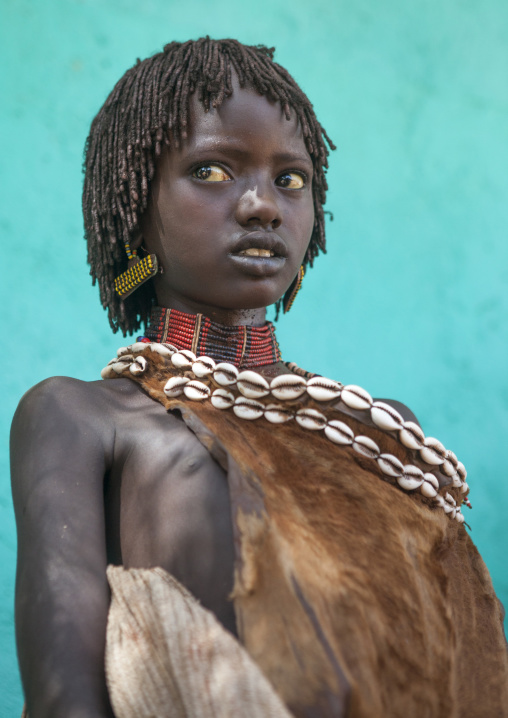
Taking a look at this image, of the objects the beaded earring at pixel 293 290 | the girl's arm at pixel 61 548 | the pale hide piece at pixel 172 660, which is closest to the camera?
the pale hide piece at pixel 172 660

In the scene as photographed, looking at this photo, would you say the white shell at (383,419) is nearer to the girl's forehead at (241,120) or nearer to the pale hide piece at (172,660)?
the pale hide piece at (172,660)

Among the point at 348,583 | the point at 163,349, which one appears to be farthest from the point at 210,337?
the point at 348,583

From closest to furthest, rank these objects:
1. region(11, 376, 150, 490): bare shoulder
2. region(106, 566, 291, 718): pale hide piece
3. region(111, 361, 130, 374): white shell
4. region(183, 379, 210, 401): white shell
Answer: region(106, 566, 291, 718): pale hide piece, region(11, 376, 150, 490): bare shoulder, region(183, 379, 210, 401): white shell, region(111, 361, 130, 374): white shell

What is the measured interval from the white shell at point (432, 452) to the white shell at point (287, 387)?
230 mm

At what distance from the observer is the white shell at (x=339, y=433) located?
1.26 meters

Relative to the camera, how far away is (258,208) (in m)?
1.36

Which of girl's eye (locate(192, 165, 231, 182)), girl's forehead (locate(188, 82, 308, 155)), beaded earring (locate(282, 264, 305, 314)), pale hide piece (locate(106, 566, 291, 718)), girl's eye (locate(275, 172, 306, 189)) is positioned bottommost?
pale hide piece (locate(106, 566, 291, 718))

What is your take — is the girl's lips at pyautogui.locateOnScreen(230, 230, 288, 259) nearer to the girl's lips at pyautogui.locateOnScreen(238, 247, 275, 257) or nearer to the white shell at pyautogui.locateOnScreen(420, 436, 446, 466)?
the girl's lips at pyautogui.locateOnScreen(238, 247, 275, 257)

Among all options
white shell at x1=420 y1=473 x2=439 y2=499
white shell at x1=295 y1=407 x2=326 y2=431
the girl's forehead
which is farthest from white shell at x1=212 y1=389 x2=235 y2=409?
the girl's forehead

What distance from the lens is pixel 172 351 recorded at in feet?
4.51

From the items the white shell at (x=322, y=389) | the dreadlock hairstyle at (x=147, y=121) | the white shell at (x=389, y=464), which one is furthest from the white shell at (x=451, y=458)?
the dreadlock hairstyle at (x=147, y=121)

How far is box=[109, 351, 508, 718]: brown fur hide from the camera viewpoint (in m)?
0.96

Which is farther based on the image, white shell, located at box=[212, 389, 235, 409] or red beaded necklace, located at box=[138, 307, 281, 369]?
red beaded necklace, located at box=[138, 307, 281, 369]

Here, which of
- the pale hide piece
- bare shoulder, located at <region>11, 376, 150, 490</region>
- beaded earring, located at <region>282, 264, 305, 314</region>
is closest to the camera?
the pale hide piece
